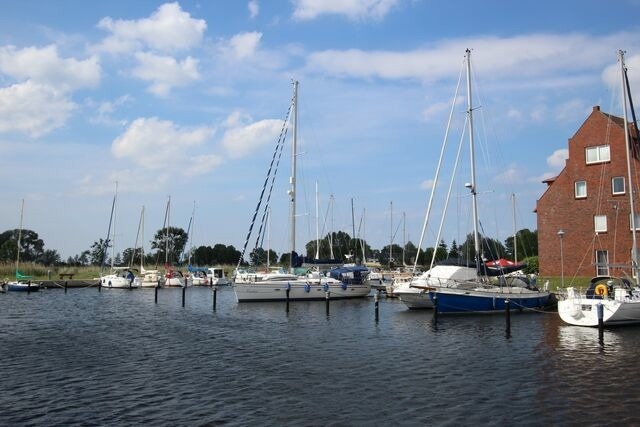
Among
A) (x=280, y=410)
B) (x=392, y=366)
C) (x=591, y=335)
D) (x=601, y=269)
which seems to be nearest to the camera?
(x=280, y=410)

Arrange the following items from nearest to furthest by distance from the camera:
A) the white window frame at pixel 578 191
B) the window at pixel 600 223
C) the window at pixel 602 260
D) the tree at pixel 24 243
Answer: the window at pixel 602 260 → the window at pixel 600 223 → the white window frame at pixel 578 191 → the tree at pixel 24 243

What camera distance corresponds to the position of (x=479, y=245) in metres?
41.5

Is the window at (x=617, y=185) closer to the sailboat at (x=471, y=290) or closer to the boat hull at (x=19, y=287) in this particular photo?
the sailboat at (x=471, y=290)

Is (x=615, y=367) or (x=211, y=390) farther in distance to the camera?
(x=615, y=367)

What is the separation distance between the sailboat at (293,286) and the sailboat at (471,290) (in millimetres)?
9843

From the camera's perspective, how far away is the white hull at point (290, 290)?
4931 centimetres

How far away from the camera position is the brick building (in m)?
46.4

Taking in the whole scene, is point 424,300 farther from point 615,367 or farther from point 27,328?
point 27,328

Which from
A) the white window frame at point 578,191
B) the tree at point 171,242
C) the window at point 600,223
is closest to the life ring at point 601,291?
the window at point 600,223

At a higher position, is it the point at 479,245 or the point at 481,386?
the point at 479,245

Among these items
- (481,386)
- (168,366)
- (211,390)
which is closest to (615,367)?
(481,386)

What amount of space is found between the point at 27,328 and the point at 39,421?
849 inches

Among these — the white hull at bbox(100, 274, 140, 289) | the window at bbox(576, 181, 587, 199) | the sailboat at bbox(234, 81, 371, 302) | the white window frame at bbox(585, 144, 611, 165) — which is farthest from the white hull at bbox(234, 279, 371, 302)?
the white hull at bbox(100, 274, 140, 289)

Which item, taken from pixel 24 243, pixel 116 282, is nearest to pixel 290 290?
pixel 116 282
